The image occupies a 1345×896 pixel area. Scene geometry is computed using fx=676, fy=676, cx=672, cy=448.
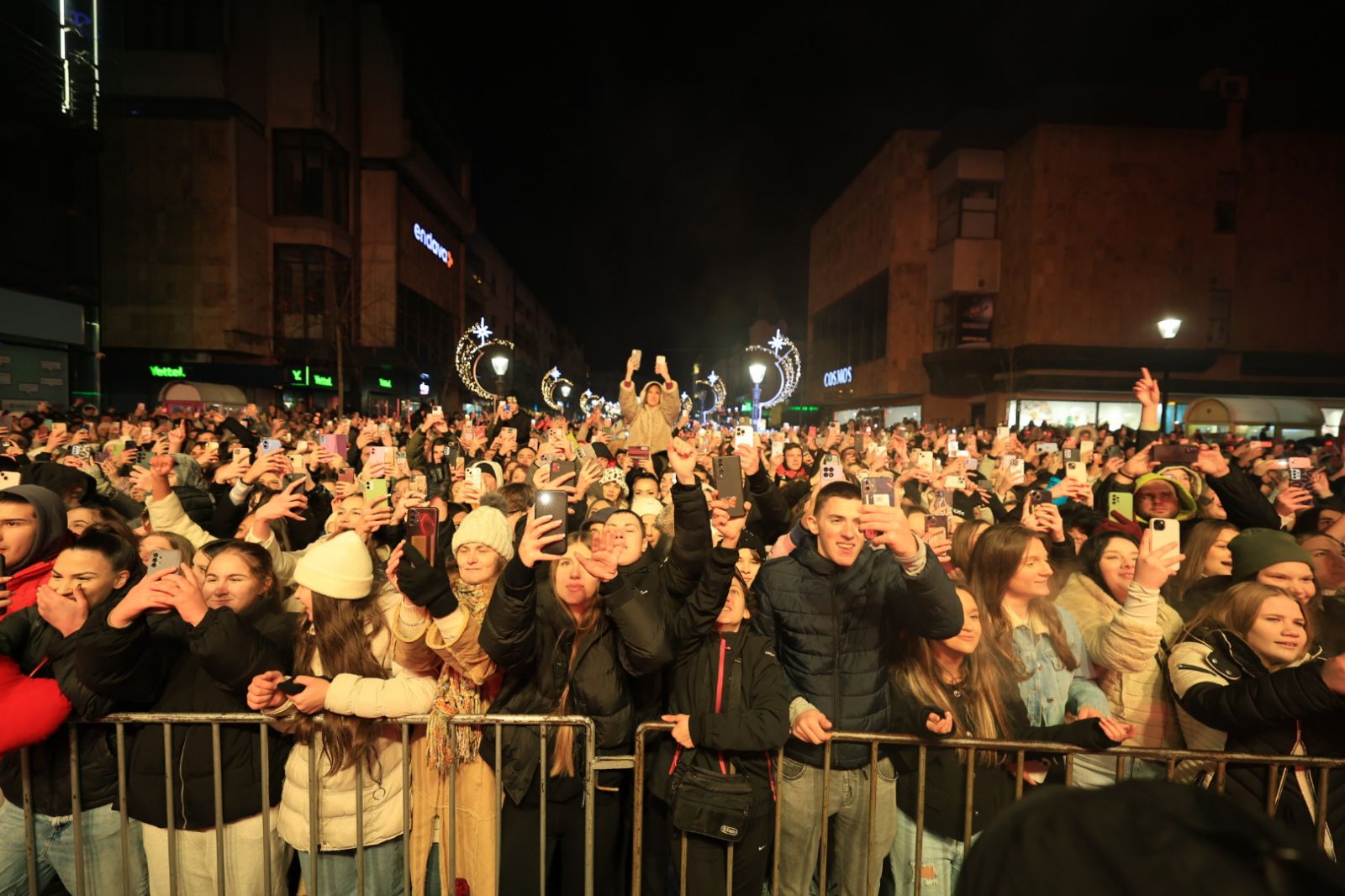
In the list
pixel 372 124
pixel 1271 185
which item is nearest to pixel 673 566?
pixel 1271 185

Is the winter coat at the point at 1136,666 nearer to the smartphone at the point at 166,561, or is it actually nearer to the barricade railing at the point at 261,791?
the barricade railing at the point at 261,791

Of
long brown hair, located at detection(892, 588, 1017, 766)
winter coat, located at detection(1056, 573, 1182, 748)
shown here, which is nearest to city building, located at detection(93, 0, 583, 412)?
long brown hair, located at detection(892, 588, 1017, 766)

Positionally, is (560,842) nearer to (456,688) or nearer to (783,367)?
(456,688)

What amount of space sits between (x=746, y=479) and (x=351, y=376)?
34.9 metres

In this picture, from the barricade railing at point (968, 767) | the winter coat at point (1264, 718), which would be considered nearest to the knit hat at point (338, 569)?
the barricade railing at point (968, 767)

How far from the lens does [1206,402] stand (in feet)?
79.4

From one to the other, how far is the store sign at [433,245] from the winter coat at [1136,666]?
150 ft

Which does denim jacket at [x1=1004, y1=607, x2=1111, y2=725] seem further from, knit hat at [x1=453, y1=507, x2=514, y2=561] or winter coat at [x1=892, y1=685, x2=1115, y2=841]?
knit hat at [x1=453, y1=507, x2=514, y2=561]

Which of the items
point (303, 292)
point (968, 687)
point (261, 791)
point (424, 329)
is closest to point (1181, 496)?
point (968, 687)

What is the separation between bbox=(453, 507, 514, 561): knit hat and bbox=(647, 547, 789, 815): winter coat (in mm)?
1011

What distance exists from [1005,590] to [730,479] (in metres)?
1.58

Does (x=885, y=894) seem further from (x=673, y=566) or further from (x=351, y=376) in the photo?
(x=351, y=376)

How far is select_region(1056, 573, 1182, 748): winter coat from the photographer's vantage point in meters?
3.11

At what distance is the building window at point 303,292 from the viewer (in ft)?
107
